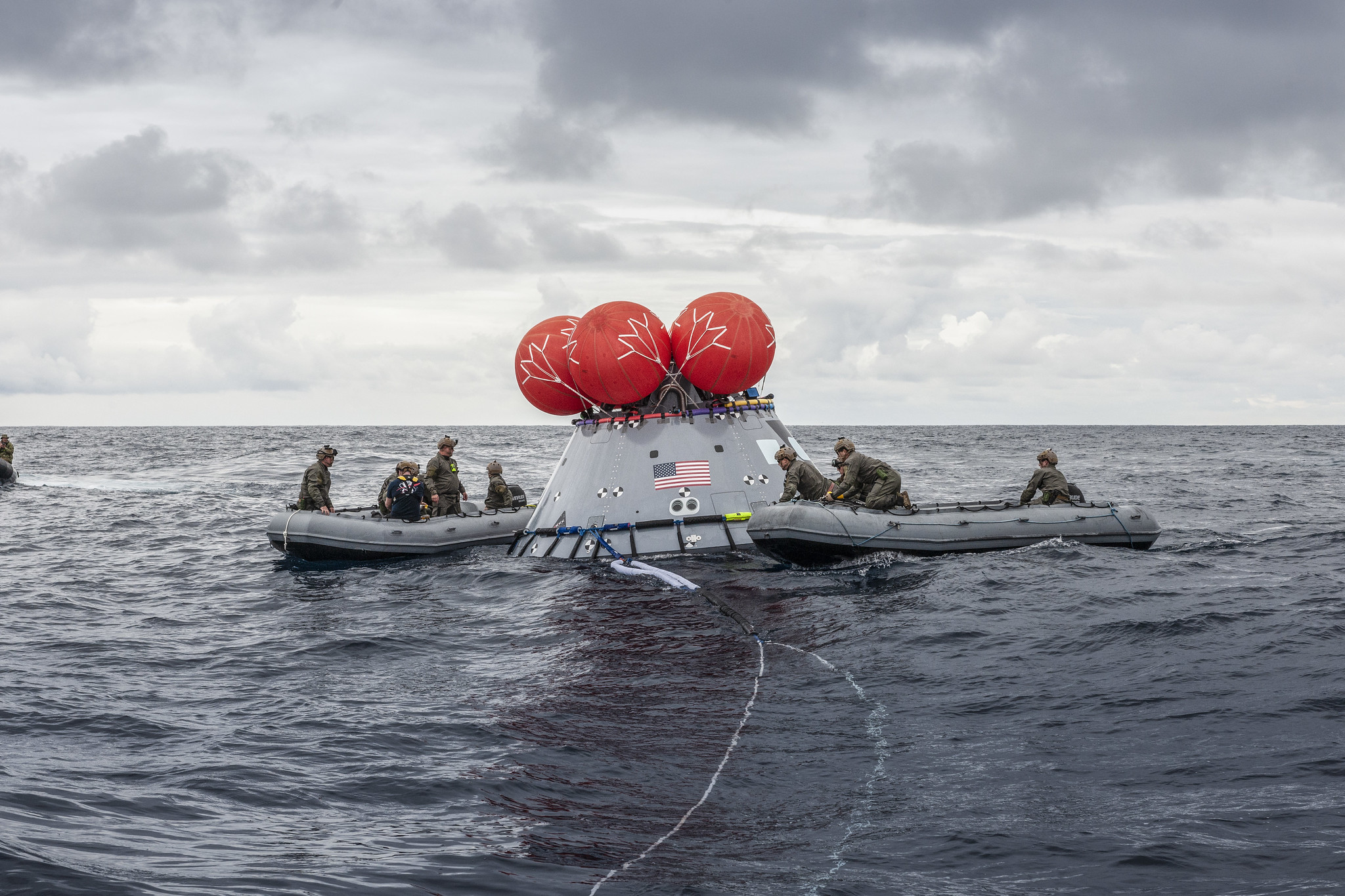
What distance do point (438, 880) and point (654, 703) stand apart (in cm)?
341

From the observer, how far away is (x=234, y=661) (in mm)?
10836

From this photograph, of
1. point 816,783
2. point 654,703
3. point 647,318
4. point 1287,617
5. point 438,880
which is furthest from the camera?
point 647,318

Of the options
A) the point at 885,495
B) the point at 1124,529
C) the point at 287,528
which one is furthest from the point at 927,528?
the point at 287,528

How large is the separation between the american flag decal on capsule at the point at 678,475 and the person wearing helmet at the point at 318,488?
5996mm

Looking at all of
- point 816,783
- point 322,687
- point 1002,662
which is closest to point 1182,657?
point 1002,662

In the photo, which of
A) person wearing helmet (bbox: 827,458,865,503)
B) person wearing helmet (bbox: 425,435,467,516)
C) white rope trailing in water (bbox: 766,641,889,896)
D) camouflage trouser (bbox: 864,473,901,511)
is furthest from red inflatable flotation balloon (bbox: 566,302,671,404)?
white rope trailing in water (bbox: 766,641,889,896)

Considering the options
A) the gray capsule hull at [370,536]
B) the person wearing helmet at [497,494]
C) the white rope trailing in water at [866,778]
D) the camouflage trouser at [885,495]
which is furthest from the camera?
the person wearing helmet at [497,494]

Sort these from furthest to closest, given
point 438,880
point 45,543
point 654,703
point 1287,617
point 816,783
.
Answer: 1. point 45,543
2. point 1287,617
3. point 654,703
4. point 816,783
5. point 438,880

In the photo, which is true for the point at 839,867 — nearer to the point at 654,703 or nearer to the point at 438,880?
the point at 438,880

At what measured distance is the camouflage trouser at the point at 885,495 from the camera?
14547 mm

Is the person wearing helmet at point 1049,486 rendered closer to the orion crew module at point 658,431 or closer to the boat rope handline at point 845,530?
the boat rope handline at point 845,530

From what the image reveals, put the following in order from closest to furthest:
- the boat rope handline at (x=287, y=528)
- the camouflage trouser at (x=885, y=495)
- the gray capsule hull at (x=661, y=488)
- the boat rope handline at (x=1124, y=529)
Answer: the camouflage trouser at (x=885, y=495) → the boat rope handline at (x=1124, y=529) → the gray capsule hull at (x=661, y=488) → the boat rope handline at (x=287, y=528)

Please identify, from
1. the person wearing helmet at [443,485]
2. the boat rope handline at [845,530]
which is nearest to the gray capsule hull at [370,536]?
the person wearing helmet at [443,485]

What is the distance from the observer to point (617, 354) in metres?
15.1
